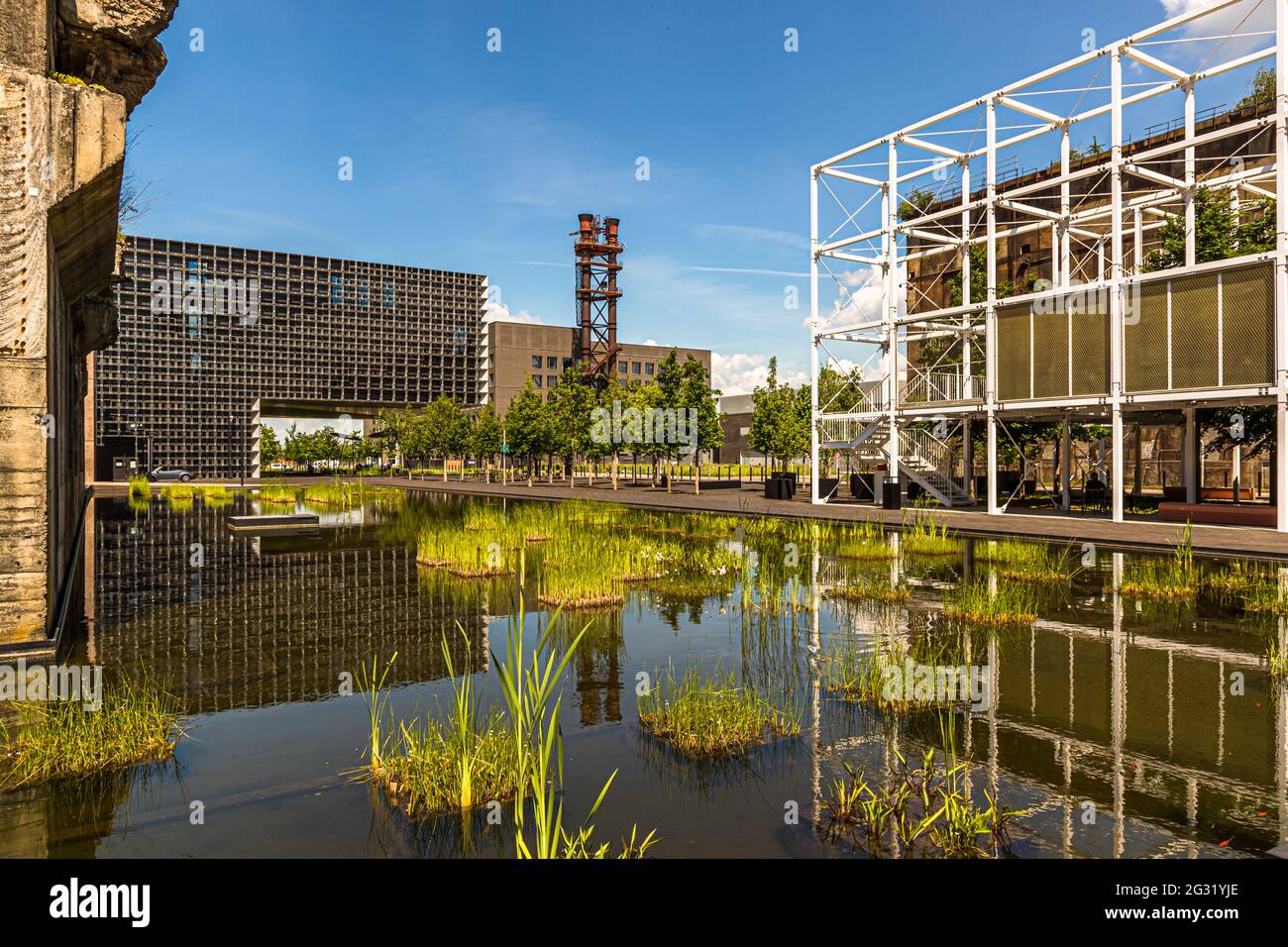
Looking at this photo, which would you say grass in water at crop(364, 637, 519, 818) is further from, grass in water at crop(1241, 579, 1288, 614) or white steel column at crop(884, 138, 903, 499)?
white steel column at crop(884, 138, 903, 499)

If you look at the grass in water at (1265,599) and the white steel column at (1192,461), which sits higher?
the white steel column at (1192,461)

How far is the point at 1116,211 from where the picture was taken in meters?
24.2

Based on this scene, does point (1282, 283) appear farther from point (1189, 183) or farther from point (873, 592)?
point (873, 592)

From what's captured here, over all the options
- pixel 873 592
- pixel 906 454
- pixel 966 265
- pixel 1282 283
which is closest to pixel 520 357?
pixel 906 454

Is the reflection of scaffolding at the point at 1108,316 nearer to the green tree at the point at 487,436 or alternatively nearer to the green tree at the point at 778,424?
the green tree at the point at 778,424

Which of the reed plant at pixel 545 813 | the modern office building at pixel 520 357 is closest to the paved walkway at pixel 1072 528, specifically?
the reed plant at pixel 545 813

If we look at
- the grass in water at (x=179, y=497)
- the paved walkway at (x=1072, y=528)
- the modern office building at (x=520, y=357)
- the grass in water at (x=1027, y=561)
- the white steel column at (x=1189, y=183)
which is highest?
Answer: the modern office building at (x=520, y=357)

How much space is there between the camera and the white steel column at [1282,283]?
1998 cm

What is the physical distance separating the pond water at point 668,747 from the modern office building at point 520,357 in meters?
90.0

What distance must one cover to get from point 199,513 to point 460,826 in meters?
30.6

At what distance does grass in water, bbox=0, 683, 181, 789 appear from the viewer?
5.04 m

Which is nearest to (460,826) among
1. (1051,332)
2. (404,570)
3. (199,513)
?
(404,570)
